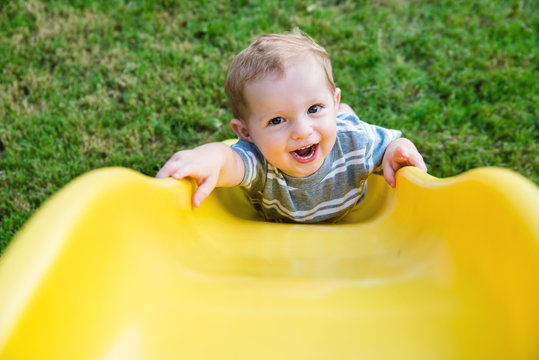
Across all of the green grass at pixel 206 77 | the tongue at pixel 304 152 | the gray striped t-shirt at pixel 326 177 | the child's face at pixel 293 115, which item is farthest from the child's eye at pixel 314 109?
the green grass at pixel 206 77

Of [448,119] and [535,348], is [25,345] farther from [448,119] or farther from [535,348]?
[448,119]

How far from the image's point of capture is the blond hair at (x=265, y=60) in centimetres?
124

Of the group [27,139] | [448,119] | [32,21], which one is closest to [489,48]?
[448,119]

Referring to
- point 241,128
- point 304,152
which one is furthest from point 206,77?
point 304,152

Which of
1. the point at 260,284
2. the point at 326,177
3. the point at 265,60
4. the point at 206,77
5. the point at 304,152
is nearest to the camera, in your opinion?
the point at 260,284

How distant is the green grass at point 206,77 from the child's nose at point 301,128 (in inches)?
36.9

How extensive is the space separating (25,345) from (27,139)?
161cm

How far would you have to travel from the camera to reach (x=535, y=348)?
0.78m

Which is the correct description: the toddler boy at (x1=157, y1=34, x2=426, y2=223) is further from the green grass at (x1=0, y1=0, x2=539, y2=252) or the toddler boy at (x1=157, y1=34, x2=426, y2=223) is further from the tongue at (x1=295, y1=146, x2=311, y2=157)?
the green grass at (x1=0, y1=0, x2=539, y2=252)

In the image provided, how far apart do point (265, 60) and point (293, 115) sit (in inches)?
6.3

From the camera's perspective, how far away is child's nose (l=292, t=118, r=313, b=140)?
4.10 feet

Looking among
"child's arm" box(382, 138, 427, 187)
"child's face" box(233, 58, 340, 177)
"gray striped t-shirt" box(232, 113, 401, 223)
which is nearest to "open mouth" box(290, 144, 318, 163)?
"child's face" box(233, 58, 340, 177)

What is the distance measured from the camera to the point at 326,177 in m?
1.51

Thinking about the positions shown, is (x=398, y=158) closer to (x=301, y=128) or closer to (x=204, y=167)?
(x=301, y=128)
